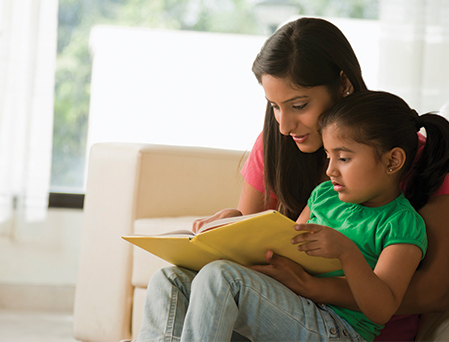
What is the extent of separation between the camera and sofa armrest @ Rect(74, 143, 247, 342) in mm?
1928

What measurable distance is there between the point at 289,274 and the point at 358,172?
9.1 inches

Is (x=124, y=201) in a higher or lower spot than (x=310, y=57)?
lower

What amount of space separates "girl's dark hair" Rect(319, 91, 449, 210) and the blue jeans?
308mm

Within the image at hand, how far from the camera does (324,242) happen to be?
37.4 inches

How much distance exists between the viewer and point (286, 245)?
39.7 inches

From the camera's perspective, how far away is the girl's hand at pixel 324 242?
0.95 metres

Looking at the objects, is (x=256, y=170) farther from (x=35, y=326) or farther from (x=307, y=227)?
(x=35, y=326)

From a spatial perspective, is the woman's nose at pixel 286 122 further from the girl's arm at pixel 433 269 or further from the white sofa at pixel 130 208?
the white sofa at pixel 130 208

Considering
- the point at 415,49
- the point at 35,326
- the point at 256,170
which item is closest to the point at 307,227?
the point at 256,170

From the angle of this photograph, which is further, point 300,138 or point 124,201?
point 124,201

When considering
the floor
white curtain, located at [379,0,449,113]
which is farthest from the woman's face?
white curtain, located at [379,0,449,113]

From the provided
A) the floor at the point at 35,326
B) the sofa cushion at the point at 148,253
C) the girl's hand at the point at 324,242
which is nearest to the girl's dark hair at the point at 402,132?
the girl's hand at the point at 324,242

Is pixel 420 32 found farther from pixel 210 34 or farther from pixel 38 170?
pixel 38 170

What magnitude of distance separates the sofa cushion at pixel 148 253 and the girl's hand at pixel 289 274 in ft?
2.44
